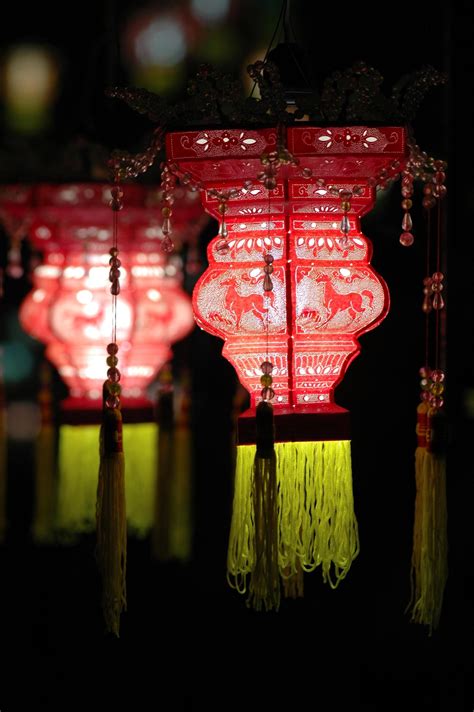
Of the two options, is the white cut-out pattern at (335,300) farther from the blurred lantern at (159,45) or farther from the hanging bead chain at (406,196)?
the blurred lantern at (159,45)

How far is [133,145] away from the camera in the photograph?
5.44 m

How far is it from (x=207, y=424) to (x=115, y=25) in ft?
4.60

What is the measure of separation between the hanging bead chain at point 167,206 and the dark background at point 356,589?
4.19 ft

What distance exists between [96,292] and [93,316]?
3.1 inches

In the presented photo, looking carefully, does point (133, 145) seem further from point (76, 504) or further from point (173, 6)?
point (76, 504)

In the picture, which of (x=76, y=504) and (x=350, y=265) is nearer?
(x=350, y=265)

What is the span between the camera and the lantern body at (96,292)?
505cm

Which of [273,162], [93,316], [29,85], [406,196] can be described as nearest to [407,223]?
[406,196]

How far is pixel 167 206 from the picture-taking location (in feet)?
12.1

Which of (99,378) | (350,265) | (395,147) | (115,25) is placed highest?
(115,25)

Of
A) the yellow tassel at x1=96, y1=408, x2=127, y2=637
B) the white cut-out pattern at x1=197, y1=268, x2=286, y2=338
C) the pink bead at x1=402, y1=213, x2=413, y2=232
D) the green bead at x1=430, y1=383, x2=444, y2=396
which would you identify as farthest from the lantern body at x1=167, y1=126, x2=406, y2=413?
the yellow tassel at x1=96, y1=408, x2=127, y2=637

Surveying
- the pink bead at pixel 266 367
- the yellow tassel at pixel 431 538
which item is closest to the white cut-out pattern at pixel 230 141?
the pink bead at pixel 266 367

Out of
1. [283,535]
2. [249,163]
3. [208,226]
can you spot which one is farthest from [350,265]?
[208,226]

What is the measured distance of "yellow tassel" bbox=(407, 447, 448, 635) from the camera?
12.8 feet
